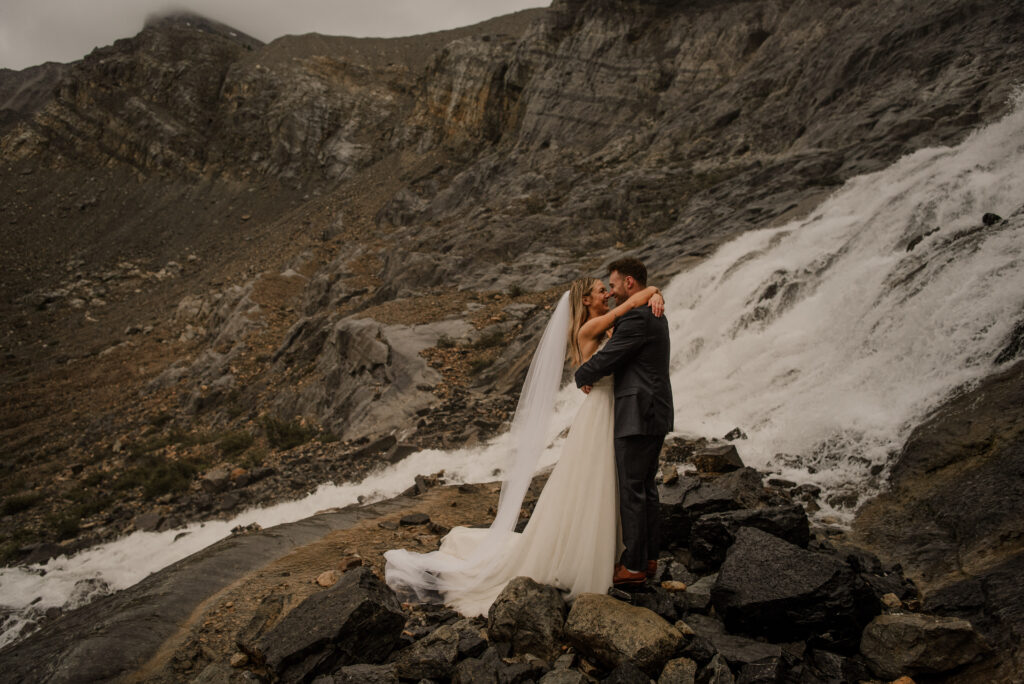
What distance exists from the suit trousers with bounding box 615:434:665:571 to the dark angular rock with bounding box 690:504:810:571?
0.67 meters

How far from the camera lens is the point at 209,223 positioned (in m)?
43.7

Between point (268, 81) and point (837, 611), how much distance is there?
59206mm

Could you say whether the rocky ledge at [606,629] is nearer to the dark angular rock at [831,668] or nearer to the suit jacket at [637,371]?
the dark angular rock at [831,668]

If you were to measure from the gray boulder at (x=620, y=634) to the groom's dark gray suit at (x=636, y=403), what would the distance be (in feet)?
→ 1.73

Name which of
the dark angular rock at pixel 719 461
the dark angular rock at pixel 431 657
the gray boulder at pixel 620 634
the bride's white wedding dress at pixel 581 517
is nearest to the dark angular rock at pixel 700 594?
the gray boulder at pixel 620 634

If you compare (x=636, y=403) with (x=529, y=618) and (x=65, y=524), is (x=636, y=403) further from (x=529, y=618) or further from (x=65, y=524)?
(x=65, y=524)

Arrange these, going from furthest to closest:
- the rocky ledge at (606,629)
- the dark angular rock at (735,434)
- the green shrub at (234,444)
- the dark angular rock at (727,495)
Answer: the green shrub at (234,444) → the dark angular rock at (735,434) → the dark angular rock at (727,495) → the rocky ledge at (606,629)

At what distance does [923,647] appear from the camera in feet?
9.38

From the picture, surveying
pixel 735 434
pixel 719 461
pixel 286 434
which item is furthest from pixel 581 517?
pixel 286 434

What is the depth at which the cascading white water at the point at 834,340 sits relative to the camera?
6738 millimetres

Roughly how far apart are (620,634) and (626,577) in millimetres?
712

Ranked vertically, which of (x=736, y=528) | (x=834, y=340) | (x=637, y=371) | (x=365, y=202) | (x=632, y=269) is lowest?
(x=834, y=340)

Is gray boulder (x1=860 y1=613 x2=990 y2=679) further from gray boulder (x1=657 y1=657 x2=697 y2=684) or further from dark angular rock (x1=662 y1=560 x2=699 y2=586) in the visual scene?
dark angular rock (x1=662 y1=560 x2=699 y2=586)

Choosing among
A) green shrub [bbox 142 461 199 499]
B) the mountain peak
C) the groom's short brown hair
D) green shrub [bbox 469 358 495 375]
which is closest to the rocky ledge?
the groom's short brown hair
